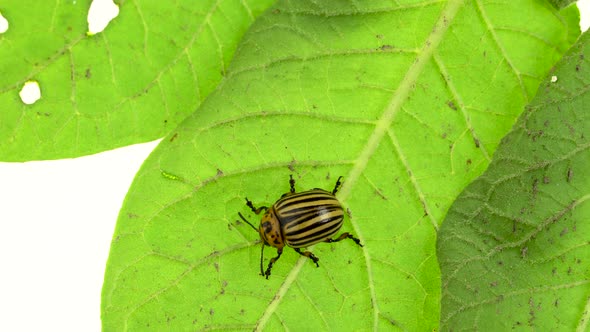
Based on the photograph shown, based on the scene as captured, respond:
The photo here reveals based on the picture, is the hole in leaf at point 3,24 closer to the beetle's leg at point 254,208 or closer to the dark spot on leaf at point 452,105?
the beetle's leg at point 254,208

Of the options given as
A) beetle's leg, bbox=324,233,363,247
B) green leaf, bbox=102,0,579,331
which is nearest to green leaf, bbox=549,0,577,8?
green leaf, bbox=102,0,579,331

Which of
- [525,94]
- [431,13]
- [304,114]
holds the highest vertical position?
[431,13]

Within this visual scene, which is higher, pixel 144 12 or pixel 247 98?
pixel 144 12

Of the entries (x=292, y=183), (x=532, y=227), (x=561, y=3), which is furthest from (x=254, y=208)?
(x=561, y=3)

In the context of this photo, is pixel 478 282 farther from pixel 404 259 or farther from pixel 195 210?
pixel 195 210

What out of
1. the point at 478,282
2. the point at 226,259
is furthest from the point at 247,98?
the point at 478,282

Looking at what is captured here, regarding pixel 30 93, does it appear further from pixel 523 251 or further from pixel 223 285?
pixel 523 251

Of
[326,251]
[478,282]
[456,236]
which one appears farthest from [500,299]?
[326,251]
